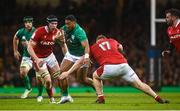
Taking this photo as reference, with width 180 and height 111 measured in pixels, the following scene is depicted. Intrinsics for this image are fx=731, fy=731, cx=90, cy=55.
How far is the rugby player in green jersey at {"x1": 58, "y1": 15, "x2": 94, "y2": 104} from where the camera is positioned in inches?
733

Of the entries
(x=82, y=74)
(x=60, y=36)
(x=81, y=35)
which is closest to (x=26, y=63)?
(x=82, y=74)

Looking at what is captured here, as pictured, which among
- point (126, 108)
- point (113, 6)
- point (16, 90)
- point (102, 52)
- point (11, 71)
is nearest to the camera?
point (126, 108)

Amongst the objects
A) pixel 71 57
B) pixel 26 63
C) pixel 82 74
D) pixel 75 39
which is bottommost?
pixel 82 74

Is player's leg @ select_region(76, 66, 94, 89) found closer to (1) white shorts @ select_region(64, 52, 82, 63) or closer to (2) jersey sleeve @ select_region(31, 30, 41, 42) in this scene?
(1) white shorts @ select_region(64, 52, 82, 63)

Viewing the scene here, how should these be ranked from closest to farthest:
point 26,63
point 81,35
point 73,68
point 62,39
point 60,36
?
point 73,68, point 81,35, point 60,36, point 62,39, point 26,63

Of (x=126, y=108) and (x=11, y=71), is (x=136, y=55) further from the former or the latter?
(x=126, y=108)

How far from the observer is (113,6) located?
34719 mm

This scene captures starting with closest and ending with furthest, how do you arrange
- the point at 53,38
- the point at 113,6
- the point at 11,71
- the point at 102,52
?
the point at 102,52 → the point at 53,38 → the point at 11,71 → the point at 113,6

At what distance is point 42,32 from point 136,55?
14.3 metres

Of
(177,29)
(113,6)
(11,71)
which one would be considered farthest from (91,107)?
(113,6)

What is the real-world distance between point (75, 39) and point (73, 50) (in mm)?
596

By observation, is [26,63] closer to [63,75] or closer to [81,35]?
[81,35]

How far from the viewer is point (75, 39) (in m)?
19.6

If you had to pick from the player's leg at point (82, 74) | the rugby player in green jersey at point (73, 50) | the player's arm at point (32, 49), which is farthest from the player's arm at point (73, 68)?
the player's leg at point (82, 74)
